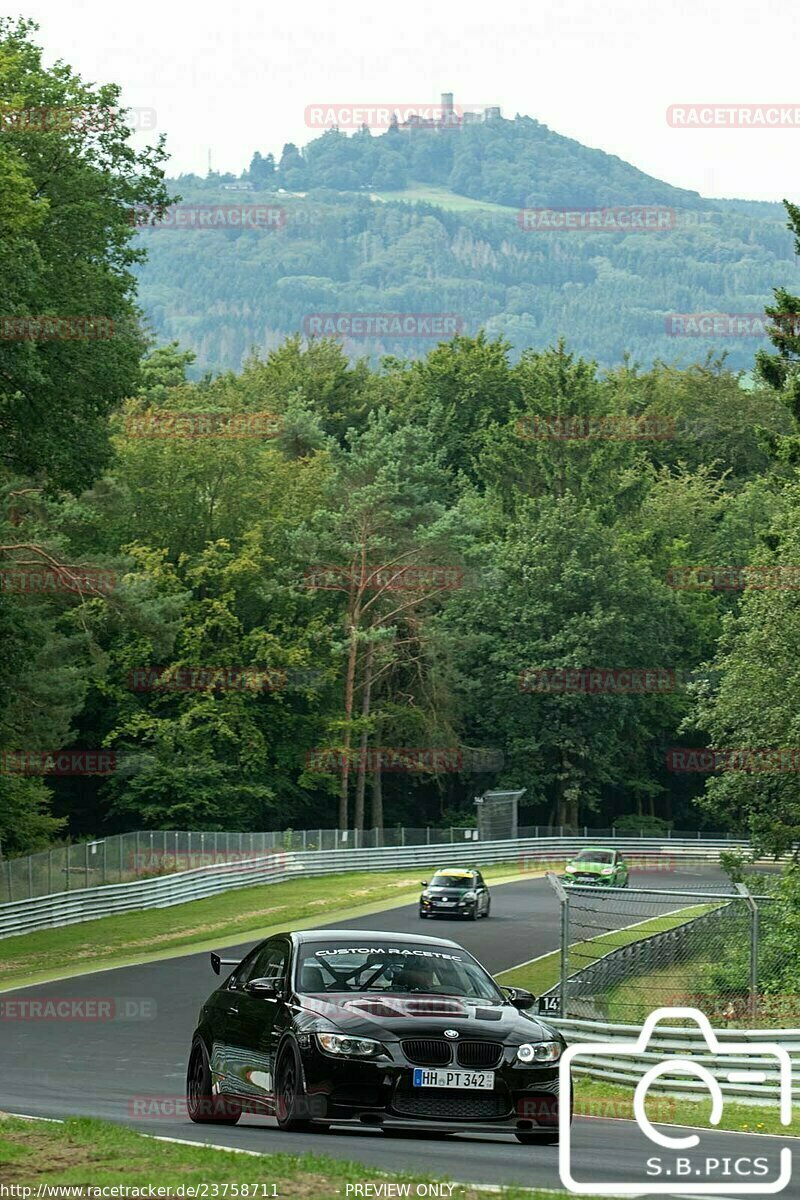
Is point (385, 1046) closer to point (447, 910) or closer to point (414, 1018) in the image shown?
point (414, 1018)

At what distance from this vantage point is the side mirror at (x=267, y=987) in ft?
41.6

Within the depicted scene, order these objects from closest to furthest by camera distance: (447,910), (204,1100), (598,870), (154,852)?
1. (204,1100)
2. (447,910)
3. (154,852)
4. (598,870)

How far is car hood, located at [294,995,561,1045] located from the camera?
11656 millimetres

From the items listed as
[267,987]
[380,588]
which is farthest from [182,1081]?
[380,588]

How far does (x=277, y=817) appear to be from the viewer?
79.6 metres

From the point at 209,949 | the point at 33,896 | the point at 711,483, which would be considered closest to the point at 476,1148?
the point at 209,949

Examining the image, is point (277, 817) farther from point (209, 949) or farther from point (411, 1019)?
point (411, 1019)

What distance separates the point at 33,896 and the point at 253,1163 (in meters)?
35.2

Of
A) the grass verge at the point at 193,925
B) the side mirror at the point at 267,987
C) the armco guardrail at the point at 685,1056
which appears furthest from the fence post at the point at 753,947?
the grass verge at the point at 193,925

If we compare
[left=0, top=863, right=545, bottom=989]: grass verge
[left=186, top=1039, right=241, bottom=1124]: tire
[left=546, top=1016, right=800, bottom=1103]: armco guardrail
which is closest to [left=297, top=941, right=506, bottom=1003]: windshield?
[left=186, top=1039, right=241, bottom=1124]: tire

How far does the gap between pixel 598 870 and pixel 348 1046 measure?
4691 centimetres

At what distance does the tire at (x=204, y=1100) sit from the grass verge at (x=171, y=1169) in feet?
7.23

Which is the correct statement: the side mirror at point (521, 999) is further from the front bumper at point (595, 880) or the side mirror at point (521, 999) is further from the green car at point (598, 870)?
the front bumper at point (595, 880)

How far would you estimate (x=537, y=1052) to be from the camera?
11727 mm
